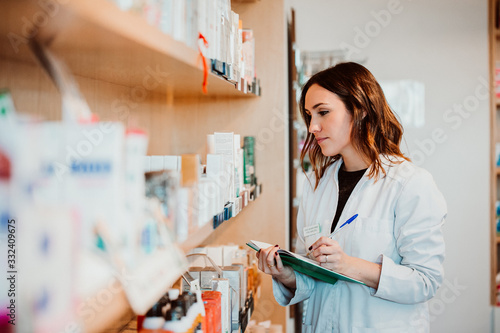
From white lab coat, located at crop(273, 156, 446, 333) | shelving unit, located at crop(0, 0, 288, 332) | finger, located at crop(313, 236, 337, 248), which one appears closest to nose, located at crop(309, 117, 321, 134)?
white lab coat, located at crop(273, 156, 446, 333)

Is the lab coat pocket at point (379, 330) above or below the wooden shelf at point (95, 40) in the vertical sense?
below

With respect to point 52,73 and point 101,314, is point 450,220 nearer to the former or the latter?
point 101,314

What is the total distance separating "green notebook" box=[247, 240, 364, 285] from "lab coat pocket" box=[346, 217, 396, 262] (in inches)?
6.4

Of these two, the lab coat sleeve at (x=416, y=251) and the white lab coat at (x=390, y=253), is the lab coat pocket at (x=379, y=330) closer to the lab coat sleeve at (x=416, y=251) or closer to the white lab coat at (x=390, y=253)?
the white lab coat at (x=390, y=253)

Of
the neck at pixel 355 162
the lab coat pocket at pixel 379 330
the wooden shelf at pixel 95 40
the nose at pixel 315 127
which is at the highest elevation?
the wooden shelf at pixel 95 40

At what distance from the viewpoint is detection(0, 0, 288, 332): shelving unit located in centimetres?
71

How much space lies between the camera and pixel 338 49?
4117 millimetres

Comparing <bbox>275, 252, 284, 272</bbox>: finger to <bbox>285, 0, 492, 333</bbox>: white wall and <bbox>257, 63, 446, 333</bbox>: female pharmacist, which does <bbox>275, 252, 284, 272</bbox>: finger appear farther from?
<bbox>285, 0, 492, 333</bbox>: white wall

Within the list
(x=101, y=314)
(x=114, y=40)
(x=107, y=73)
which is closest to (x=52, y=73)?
(x=114, y=40)

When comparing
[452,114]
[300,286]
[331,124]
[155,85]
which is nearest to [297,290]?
[300,286]

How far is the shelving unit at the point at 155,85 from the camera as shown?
71 cm

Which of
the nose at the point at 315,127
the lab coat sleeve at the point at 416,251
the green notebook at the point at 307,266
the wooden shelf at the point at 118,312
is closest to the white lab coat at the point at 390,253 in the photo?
the lab coat sleeve at the point at 416,251

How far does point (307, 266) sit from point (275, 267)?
214 mm

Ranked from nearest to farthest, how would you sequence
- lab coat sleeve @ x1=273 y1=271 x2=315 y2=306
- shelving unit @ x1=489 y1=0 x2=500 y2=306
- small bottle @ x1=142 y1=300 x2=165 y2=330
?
small bottle @ x1=142 y1=300 x2=165 y2=330 < lab coat sleeve @ x1=273 y1=271 x2=315 y2=306 < shelving unit @ x1=489 y1=0 x2=500 y2=306
